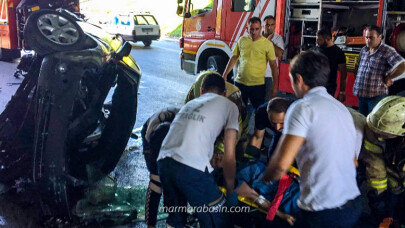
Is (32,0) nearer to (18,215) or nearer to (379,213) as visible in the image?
(18,215)

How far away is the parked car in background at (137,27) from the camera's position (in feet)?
69.0

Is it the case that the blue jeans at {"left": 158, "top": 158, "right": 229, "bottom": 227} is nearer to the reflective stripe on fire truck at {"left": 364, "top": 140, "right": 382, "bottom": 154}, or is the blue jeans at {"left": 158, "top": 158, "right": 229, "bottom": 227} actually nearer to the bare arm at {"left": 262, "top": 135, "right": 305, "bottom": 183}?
the bare arm at {"left": 262, "top": 135, "right": 305, "bottom": 183}

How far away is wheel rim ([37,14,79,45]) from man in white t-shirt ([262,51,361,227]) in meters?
2.31

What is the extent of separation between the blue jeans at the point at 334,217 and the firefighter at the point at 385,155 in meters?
0.66

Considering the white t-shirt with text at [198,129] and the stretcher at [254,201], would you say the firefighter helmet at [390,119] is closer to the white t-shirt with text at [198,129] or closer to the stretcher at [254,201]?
the stretcher at [254,201]

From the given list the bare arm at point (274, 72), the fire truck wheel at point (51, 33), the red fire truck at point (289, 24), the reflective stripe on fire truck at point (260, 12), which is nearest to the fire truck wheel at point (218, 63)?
the red fire truck at point (289, 24)

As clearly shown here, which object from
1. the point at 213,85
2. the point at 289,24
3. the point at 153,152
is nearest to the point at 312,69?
the point at 213,85

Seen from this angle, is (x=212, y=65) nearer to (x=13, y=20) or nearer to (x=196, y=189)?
(x=196, y=189)

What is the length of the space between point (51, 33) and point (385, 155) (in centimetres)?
288

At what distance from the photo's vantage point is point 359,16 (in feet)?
23.7

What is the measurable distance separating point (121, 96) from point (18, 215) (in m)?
1.44

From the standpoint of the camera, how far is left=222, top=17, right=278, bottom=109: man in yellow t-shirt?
5.63 metres

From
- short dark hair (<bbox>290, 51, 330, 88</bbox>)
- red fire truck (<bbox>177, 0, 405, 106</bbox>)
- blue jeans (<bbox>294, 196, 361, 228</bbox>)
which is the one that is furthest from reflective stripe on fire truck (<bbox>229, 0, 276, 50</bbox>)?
blue jeans (<bbox>294, 196, 361, 228</bbox>)

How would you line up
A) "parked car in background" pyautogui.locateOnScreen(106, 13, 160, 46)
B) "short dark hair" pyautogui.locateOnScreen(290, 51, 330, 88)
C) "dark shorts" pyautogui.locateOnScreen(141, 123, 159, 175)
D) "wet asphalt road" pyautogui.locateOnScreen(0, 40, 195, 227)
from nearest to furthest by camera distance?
"short dark hair" pyautogui.locateOnScreen(290, 51, 330, 88), "dark shorts" pyautogui.locateOnScreen(141, 123, 159, 175), "wet asphalt road" pyautogui.locateOnScreen(0, 40, 195, 227), "parked car in background" pyautogui.locateOnScreen(106, 13, 160, 46)
